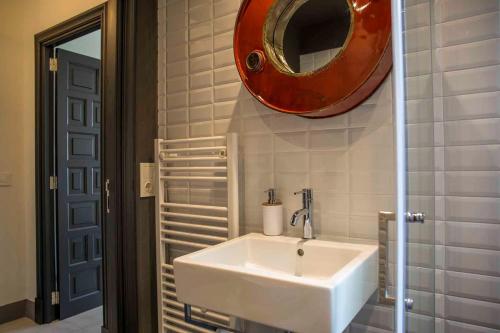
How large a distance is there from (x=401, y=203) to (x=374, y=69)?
553 mm

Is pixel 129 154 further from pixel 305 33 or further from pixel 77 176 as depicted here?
pixel 77 176

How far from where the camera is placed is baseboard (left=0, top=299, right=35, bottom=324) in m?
2.30

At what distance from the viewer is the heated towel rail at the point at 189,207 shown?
1.46 m

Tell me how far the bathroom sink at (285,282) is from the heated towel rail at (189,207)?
0.25 meters

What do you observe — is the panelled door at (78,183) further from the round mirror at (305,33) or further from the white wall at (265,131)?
the round mirror at (305,33)

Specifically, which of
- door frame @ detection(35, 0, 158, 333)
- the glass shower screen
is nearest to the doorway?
door frame @ detection(35, 0, 158, 333)

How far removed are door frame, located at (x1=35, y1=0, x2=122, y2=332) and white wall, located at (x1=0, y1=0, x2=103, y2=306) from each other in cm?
10

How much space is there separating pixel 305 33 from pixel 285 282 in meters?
Result: 0.95

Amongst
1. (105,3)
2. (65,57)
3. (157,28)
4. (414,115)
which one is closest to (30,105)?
(65,57)

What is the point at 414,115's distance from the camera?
839 millimetres

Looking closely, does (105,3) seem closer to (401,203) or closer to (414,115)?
(414,115)

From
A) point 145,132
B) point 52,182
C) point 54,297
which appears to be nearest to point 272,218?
point 145,132

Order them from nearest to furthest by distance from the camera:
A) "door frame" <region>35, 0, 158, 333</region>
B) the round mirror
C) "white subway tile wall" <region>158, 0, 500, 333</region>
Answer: "white subway tile wall" <region>158, 0, 500, 333</region> < the round mirror < "door frame" <region>35, 0, 158, 333</region>

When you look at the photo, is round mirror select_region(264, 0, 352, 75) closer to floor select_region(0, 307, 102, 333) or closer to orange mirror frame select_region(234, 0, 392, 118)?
orange mirror frame select_region(234, 0, 392, 118)
